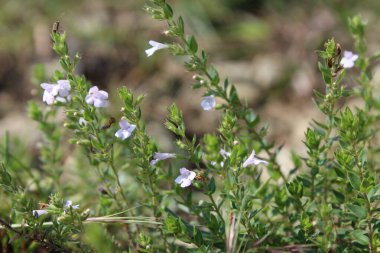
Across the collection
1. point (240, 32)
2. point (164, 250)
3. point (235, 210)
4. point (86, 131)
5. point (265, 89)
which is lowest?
point (164, 250)

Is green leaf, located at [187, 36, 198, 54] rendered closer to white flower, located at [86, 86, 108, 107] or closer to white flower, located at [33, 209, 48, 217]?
white flower, located at [86, 86, 108, 107]

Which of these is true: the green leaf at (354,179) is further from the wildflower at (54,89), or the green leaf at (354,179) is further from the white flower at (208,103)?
the wildflower at (54,89)

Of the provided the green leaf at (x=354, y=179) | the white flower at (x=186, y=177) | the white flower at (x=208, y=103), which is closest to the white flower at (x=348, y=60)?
the green leaf at (x=354, y=179)

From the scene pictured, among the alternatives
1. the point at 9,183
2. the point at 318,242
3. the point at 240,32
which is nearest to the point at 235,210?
the point at 318,242

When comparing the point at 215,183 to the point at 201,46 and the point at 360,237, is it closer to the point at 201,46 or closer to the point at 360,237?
the point at 360,237

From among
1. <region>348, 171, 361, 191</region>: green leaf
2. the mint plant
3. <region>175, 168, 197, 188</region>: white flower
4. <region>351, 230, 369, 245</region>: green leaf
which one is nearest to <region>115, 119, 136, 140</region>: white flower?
the mint plant

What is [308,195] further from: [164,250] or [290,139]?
[290,139]
